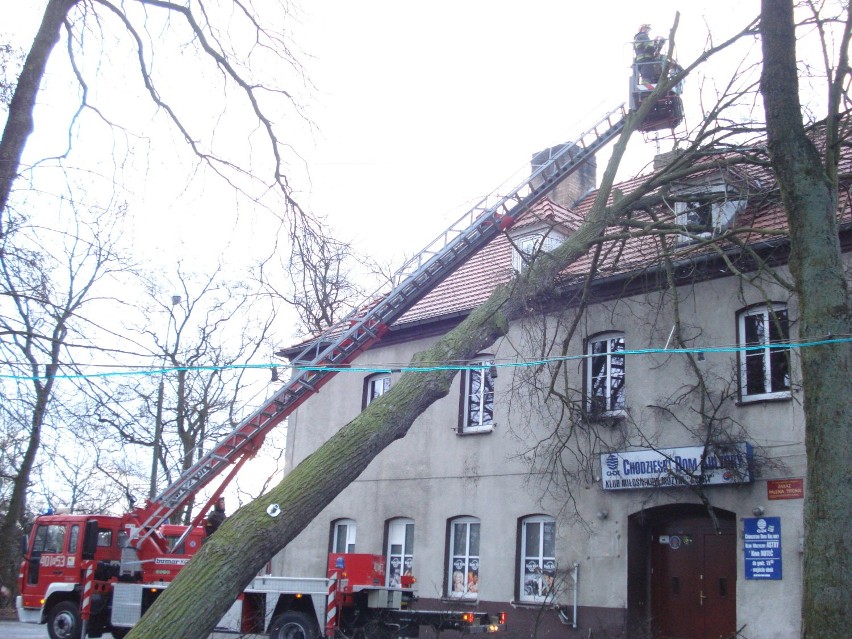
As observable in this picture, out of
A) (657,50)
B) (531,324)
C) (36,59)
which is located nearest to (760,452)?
(531,324)

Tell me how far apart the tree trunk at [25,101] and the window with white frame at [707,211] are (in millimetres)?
8090

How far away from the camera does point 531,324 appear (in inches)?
651

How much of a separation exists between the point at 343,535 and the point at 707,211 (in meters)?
10.8

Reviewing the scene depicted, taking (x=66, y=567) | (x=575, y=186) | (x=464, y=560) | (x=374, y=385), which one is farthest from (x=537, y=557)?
(x=575, y=186)

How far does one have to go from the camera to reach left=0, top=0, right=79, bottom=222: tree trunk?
9.22m

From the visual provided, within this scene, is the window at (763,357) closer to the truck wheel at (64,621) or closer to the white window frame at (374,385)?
the white window frame at (374,385)

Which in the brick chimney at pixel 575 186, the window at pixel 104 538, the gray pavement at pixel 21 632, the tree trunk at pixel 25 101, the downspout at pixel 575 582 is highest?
the brick chimney at pixel 575 186

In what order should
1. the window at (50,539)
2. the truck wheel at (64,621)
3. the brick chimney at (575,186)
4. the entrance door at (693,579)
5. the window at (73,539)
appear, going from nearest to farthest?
the entrance door at (693,579)
the truck wheel at (64,621)
the window at (73,539)
the window at (50,539)
the brick chimney at (575,186)

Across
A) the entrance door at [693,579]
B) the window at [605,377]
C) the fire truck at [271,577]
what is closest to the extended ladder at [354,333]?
the fire truck at [271,577]

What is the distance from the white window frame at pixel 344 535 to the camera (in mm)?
20547

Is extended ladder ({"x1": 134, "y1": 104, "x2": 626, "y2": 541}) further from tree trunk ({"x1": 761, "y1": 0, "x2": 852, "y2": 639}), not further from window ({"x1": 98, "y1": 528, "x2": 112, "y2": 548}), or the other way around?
tree trunk ({"x1": 761, "y1": 0, "x2": 852, "y2": 639})

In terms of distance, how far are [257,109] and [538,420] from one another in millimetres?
9046

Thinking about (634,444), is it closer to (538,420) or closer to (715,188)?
(538,420)

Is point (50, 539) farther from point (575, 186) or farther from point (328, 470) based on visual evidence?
point (575, 186)
